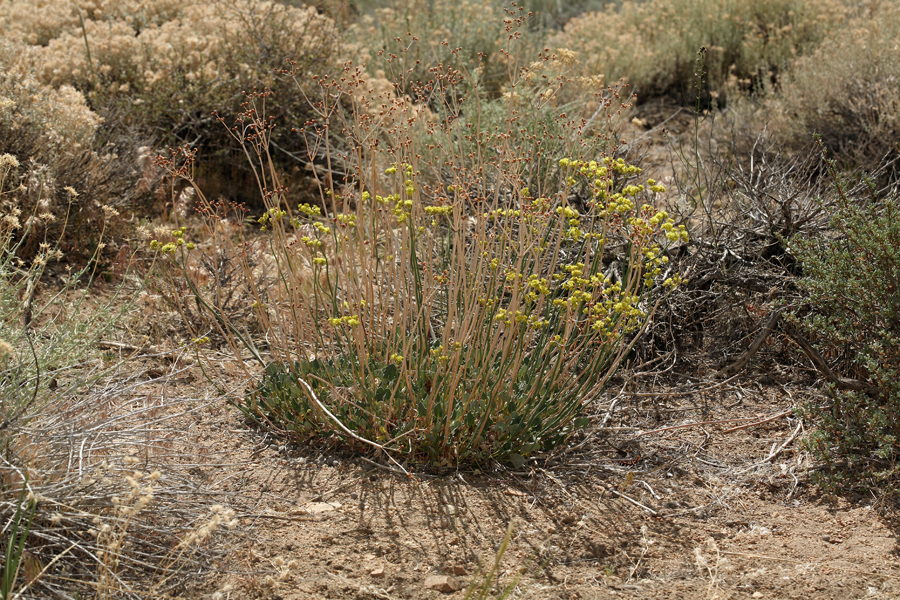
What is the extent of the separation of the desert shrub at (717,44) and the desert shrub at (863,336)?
464 cm

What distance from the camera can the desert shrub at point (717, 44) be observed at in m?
7.51

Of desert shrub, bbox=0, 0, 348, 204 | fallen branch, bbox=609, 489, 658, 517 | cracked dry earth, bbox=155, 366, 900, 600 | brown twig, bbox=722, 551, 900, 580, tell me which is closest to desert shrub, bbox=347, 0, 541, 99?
desert shrub, bbox=0, 0, 348, 204

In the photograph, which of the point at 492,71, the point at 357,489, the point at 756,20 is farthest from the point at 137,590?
Result: the point at 756,20

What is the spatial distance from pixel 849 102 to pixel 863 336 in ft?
10.7

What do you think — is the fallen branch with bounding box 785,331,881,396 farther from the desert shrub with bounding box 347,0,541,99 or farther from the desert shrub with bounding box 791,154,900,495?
the desert shrub with bounding box 347,0,541,99

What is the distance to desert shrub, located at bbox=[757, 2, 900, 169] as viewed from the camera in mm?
5242

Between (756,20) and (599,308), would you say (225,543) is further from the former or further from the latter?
(756,20)

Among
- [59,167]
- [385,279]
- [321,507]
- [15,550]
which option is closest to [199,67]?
[59,167]

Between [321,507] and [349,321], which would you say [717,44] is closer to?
[349,321]

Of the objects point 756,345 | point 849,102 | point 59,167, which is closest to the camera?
point 756,345

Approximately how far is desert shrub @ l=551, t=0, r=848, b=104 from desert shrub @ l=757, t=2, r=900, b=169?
1097 millimetres

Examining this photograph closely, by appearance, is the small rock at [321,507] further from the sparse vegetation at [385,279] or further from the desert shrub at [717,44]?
the desert shrub at [717,44]

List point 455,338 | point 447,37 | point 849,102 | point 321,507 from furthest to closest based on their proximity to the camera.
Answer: point 447,37 → point 849,102 → point 455,338 → point 321,507

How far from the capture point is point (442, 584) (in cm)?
208
